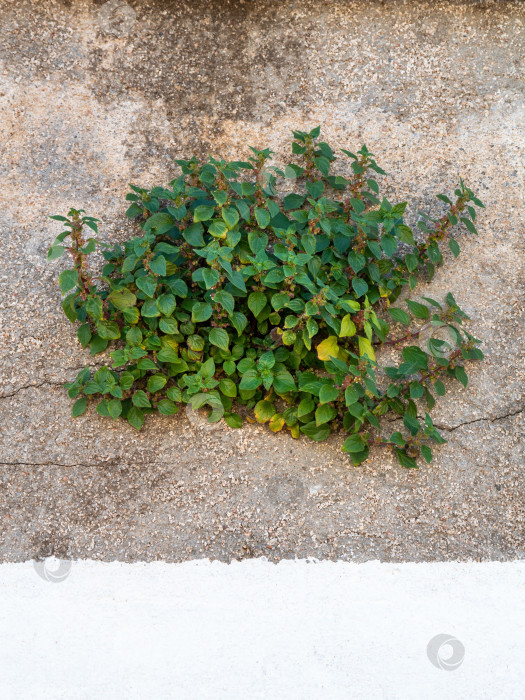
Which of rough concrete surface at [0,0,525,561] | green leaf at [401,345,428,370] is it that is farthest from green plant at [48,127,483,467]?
rough concrete surface at [0,0,525,561]

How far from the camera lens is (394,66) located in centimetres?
269

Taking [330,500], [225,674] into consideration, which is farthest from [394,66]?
[225,674]

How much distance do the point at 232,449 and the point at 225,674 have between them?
764 millimetres

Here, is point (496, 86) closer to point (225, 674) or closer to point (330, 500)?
point (330, 500)

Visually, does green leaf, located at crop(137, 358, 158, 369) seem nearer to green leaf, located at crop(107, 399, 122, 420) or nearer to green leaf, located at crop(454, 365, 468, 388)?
green leaf, located at crop(107, 399, 122, 420)

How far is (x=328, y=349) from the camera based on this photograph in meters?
2.21

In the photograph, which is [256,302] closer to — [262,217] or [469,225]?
[262,217]

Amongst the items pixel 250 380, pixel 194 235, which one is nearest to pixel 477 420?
pixel 250 380

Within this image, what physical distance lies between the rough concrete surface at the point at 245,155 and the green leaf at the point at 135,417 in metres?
0.07

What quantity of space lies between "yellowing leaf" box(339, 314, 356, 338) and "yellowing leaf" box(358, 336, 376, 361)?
5 centimetres

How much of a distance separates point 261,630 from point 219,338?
1.03 metres

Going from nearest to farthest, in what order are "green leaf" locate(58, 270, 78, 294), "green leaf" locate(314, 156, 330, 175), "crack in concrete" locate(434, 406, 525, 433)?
1. "green leaf" locate(58, 270, 78, 294)
2. "crack in concrete" locate(434, 406, 525, 433)
3. "green leaf" locate(314, 156, 330, 175)

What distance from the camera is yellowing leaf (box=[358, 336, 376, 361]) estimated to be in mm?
2156

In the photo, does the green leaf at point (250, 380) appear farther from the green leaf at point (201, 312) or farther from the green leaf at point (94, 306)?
the green leaf at point (94, 306)
